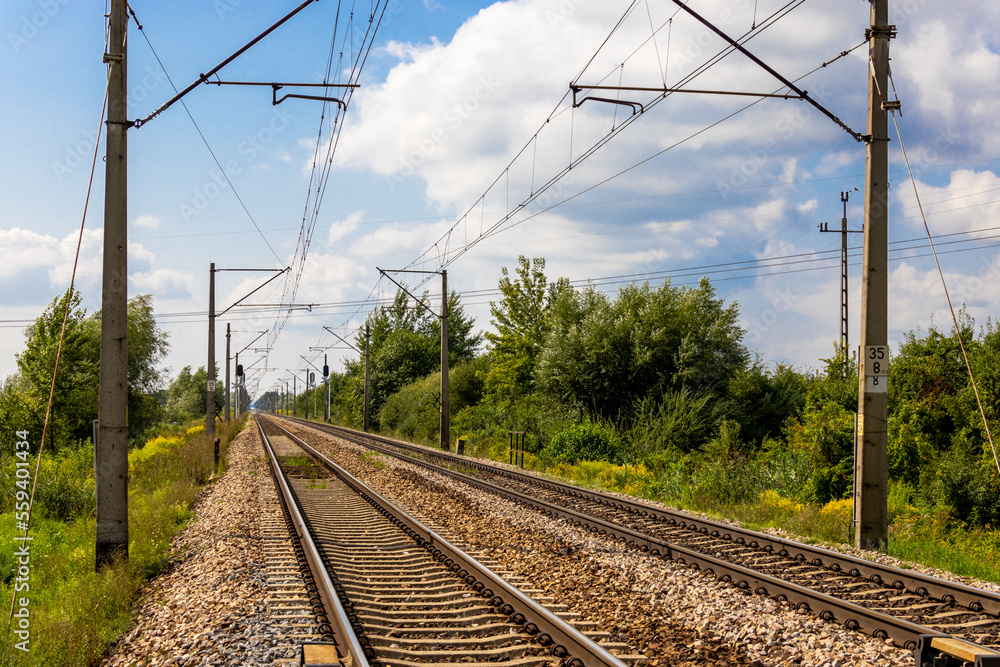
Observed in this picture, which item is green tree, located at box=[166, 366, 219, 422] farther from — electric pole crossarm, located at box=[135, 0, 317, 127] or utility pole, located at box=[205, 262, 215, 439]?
electric pole crossarm, located at box=[135, 0, 317, 127]

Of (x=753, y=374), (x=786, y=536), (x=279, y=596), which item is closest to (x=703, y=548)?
(x=786, y=536)

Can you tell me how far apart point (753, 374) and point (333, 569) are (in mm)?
21252

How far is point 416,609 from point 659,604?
2.57 m

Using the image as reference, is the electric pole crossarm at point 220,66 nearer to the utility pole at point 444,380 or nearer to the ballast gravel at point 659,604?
the ballast gravel at point 659,604

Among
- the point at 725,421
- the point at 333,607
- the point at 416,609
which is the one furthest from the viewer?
the point at 725,421

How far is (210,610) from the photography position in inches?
273

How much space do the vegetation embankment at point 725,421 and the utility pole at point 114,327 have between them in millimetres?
10115

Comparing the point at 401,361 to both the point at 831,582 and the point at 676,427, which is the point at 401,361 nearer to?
the point at 676,427

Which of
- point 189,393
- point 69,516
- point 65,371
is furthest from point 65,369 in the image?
point 189,393

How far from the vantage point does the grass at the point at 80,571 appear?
20.4ft

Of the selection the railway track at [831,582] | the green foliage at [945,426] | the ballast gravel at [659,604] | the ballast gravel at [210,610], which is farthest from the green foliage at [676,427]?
the ballast gravel at [210,610]

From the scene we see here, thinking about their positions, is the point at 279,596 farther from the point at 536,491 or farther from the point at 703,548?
the point at 536,491

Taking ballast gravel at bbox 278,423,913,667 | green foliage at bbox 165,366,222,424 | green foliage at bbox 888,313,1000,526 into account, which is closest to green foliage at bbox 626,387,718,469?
green foliage at bbox 888,313,1000,526

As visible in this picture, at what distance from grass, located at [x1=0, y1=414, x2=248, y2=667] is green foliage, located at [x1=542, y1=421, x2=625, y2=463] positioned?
1131cm
